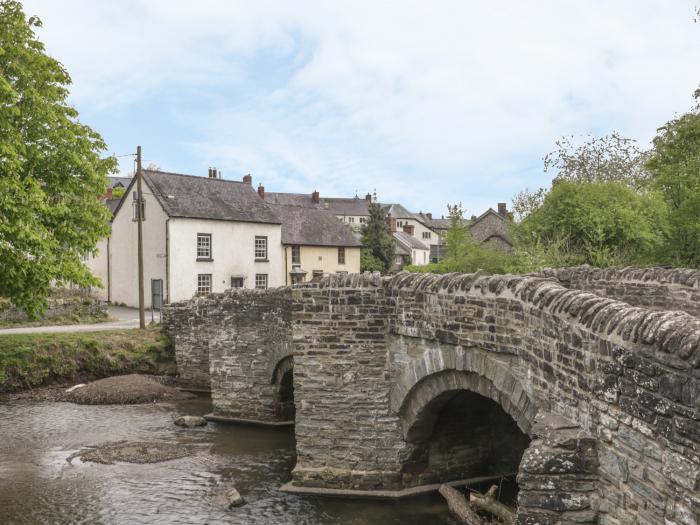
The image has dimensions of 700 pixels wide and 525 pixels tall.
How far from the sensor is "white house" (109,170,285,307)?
34.8 metres

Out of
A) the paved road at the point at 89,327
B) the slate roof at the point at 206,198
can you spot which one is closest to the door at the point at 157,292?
the paved road at the point at 89,327

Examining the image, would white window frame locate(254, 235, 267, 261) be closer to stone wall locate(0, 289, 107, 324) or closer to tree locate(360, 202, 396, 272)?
stone wall locate(0, 289, 107, 324)

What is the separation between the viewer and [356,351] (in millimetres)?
11664

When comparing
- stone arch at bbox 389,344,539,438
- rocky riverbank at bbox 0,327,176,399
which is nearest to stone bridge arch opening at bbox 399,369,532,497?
stone arch at bbox 389,344,539,438

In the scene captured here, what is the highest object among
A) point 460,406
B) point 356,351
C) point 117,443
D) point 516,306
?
point 516,306

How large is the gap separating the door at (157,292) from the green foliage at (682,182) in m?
24.4

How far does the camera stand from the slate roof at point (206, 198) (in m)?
35.4

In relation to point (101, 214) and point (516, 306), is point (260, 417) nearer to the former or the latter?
point (101, 214)

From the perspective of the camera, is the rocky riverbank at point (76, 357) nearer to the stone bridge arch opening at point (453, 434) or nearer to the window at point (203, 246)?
the window at point (203, 246)

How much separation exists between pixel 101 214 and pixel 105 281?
22.7m

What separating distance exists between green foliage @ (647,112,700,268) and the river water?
622 inches

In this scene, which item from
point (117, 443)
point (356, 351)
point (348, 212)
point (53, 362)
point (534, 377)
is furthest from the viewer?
point (348, 212)

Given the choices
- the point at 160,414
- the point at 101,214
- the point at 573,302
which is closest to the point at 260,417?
the point at 160,414

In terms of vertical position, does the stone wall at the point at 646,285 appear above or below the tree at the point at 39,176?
below
